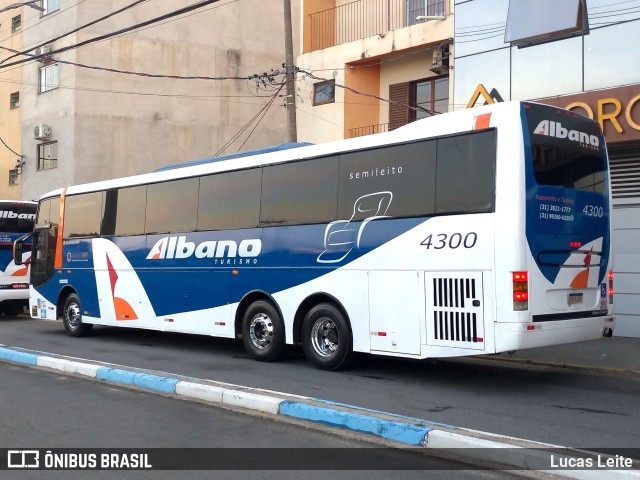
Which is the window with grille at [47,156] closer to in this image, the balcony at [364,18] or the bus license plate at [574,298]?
the balcony at [364,18]

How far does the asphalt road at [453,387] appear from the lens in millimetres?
7367

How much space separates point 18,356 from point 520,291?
27.0 feet

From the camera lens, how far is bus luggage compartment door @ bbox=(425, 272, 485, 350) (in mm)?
8773

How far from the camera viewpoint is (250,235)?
11953 mm

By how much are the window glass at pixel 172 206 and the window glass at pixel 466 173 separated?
5.33m

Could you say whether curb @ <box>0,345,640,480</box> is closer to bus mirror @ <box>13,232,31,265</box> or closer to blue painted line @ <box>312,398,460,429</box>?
blue painted line @ <box>312,398,460,429</box>

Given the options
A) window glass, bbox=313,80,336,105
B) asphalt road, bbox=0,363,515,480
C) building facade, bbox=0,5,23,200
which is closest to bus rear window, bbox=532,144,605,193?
asphalt road, bbox=0,363,515,480

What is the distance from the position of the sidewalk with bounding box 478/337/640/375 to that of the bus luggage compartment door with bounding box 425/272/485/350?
2.40 meters

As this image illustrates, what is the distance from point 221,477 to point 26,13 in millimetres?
29061

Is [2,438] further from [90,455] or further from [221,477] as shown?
[221,477]

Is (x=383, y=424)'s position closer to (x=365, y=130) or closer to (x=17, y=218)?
(x=365, y=130)

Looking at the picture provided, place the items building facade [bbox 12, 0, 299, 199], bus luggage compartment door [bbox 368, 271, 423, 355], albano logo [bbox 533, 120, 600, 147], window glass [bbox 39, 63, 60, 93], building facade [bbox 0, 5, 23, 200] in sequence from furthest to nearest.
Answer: building facade [bbox 0, 5, 23, 200], window glass [bbox 39, 63, 60, 93], building facade [bbox 12, 0, 299, 199], bus luggage compartment door [bbox 368, 271, 423, 355], albano logo [bbox 533, 120, 600, 147]

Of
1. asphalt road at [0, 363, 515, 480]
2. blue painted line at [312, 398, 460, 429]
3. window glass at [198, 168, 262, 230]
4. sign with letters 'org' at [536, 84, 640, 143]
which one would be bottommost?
asphalt road at [0, 363, 515, 480]

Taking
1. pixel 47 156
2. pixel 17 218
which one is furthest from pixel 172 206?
pixel 47 156
